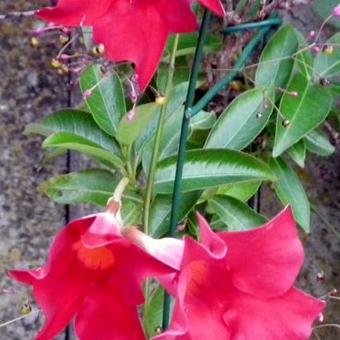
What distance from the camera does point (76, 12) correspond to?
33.7 inches

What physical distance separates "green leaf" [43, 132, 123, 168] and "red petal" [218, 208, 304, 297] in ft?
1.04

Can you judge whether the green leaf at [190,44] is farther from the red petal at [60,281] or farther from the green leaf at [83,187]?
the red petal at [60,281]

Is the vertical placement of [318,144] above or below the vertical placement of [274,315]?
below

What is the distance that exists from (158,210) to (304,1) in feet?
1.01

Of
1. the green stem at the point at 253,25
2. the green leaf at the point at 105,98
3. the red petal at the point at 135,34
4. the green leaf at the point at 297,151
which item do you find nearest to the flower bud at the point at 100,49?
the red petal at the point at 135,34

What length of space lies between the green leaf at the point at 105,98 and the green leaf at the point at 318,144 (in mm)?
279

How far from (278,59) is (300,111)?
0.09m

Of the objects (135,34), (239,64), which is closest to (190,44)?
(239,64)

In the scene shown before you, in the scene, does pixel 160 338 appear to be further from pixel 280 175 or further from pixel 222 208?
pixel 280 175

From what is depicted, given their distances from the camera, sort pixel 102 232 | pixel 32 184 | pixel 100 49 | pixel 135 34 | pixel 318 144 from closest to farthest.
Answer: pixel 102 232 → pixel 135 34 → pixel 100 49 → pixel 318 144 → pixel 32 184

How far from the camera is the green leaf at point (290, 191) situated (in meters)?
1.26

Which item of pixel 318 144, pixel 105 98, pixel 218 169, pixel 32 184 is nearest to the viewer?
pixel 218 169

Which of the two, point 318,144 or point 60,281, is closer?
point 60,281

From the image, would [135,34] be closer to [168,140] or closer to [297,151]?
[168,140]
